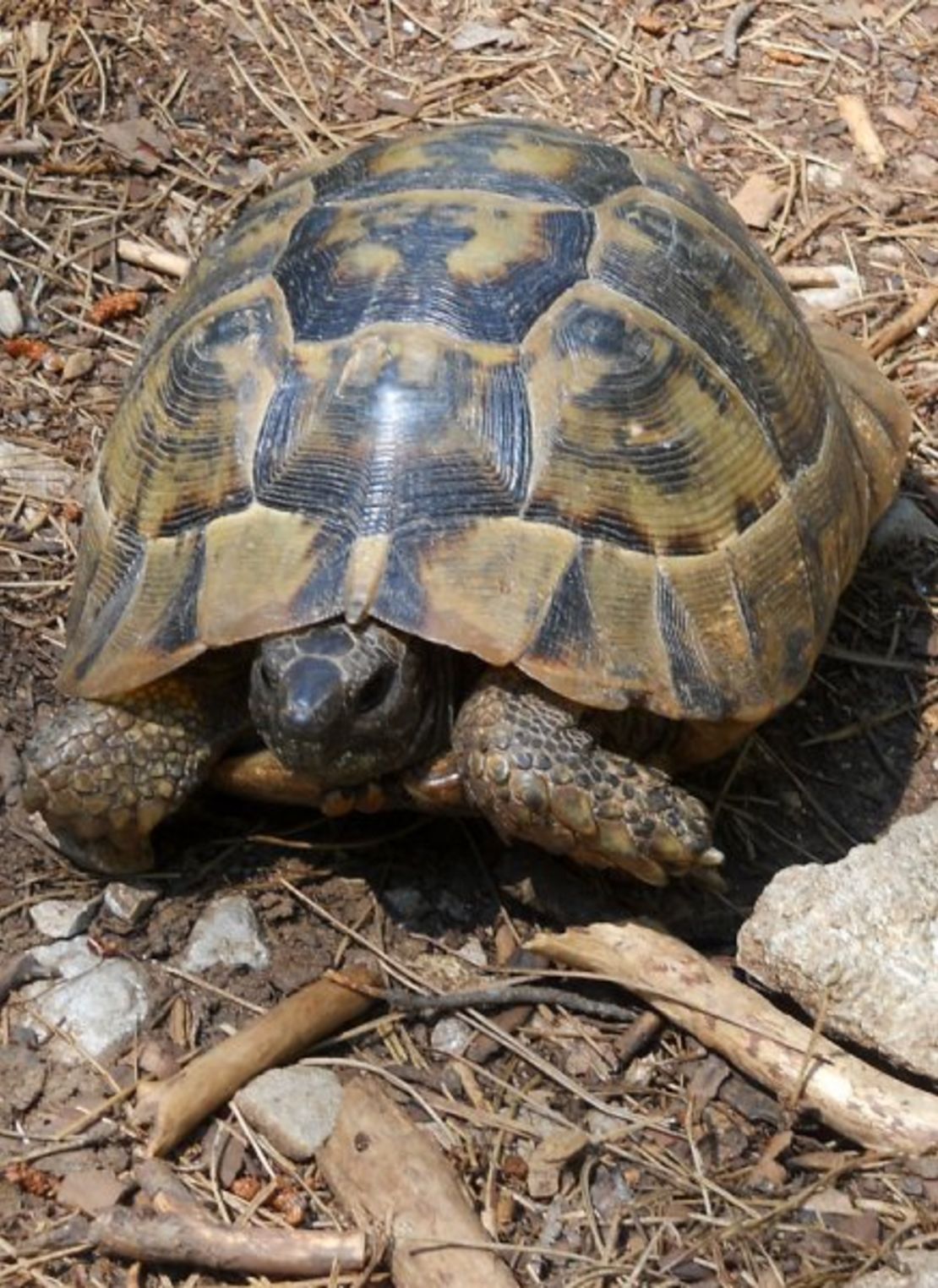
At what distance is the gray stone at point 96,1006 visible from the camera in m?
3.38

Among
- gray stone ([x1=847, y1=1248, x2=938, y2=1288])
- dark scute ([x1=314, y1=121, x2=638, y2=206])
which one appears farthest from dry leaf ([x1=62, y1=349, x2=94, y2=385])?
gray stone ([x1=847, y1=1248, x2=938, y2=1288])

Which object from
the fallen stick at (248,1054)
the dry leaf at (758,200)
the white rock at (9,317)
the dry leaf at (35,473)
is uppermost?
the dry leaf at (758,200)

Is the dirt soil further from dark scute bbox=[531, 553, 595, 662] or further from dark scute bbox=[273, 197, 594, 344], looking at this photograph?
dark scute bbox=[273, 197, 594, 344]

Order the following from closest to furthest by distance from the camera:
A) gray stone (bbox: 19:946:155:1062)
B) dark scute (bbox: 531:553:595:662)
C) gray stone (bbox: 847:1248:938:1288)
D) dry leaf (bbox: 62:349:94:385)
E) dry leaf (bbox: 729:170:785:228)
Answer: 1. gray stone (bbox: 847:1248:938:1288)
2. dark scute (bbox: 531:553:595:662)
3. gray stone (bbox: 19:946:155:1062)
4. dry leaf (bbox: 62:349:94:385)
5. dry leaf (bbox: 729:170:785:228)

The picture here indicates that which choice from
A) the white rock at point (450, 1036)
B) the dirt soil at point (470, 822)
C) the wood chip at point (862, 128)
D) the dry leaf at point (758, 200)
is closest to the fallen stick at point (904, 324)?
the dirt soil at point (470, 822)

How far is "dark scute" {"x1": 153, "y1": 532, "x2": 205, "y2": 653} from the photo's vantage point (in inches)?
133

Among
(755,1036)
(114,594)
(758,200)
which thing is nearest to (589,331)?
(114,594)

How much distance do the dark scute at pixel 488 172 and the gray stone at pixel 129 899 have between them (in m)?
1.42

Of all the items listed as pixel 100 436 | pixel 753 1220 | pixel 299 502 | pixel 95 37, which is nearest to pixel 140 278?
pixel 100 436

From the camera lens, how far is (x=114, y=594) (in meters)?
3.56

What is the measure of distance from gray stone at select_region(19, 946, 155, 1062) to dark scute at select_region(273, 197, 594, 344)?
1.22 meters

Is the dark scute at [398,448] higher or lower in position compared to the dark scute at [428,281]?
lower

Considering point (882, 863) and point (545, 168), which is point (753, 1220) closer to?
point (882, 863)

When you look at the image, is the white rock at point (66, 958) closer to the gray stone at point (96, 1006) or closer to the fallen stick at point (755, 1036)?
the gray stone at point (96, 1006)
